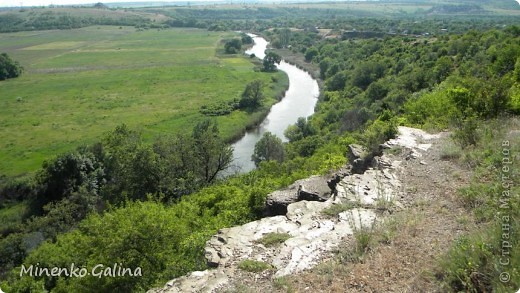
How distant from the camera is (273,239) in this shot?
1166cm

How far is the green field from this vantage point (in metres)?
54.9

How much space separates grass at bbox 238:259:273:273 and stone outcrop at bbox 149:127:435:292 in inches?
7.6

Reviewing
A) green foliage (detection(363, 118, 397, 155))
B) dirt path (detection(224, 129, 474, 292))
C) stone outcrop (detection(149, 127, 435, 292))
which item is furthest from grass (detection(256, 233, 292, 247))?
green foliage (detection(363, 118, 397, 155))

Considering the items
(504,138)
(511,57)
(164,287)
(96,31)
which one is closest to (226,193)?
(164,287)

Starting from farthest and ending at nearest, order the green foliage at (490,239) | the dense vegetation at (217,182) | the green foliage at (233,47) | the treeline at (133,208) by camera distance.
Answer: the green foliage at (233,47)
the treeline at (133,208)
the dense vegetation at (217,182)
the green foliage at (490,239)

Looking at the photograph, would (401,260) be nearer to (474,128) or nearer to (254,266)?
(254,266)

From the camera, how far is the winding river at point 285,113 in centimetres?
5078

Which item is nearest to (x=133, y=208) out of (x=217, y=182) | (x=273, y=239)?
(x=273, y=239)

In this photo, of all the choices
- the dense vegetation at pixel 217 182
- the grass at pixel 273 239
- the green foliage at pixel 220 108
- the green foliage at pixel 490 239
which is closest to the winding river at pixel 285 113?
the dense vegetation at pixel 217 182

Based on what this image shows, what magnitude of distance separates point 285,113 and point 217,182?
3880cm

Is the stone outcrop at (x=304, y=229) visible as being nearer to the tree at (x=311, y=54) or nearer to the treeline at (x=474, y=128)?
the treeline at (x=474, y=128)

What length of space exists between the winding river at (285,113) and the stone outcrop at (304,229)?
27.7 m

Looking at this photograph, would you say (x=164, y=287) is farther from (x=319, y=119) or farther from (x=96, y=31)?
(x=96, y=31)

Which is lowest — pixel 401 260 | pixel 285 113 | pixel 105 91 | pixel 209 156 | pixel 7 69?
pixel 285 113
